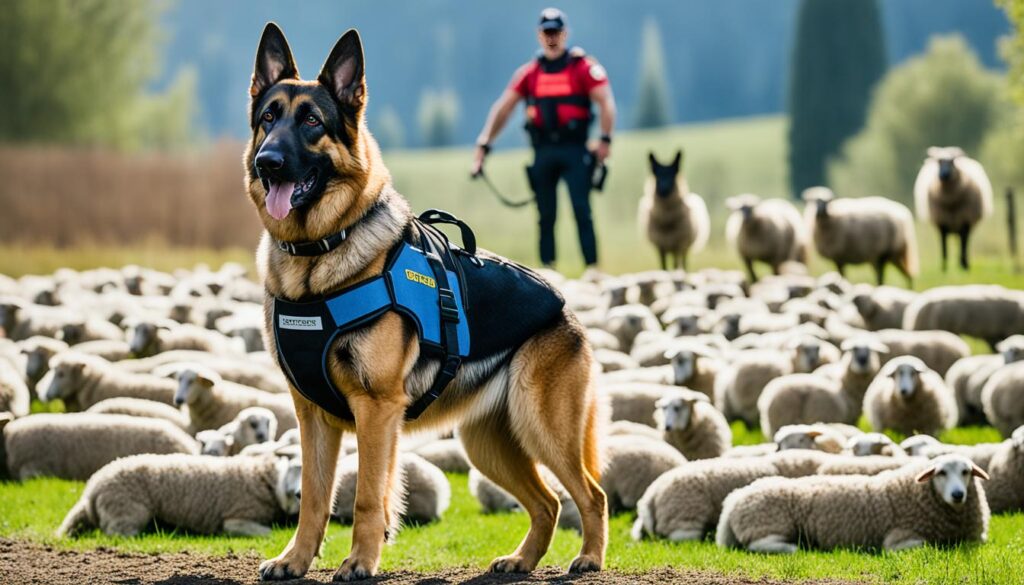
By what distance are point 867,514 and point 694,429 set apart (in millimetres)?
2502

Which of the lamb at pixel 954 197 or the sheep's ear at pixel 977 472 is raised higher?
the lamb at pixel 954 197

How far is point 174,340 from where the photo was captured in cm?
1335

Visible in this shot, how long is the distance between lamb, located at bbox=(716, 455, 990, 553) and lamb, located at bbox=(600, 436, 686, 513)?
128cm

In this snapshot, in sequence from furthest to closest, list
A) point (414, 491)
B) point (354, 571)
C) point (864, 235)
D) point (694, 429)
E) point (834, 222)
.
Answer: point (834, 222), point (864, 235), point (694, 429), point (414, 491), point (354, 571)

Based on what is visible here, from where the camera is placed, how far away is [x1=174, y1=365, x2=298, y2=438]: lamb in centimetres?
1025

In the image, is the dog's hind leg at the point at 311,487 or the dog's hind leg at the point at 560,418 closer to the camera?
the dog's hind leg at the point at 311,487

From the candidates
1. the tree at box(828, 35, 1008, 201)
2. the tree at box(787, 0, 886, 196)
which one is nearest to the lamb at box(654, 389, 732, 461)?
the tree at box(828, 35, 1008, 201)

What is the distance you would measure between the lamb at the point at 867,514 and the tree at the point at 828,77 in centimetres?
6521

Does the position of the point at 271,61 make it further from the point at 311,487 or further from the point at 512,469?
the point at 512,469

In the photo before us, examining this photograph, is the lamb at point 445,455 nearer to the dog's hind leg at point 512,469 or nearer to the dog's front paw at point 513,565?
the dog's hind leg at point 512,469

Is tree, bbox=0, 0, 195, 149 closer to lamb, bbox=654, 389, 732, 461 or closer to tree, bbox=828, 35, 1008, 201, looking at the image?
tree, bbox=828, 35, 1008, 201

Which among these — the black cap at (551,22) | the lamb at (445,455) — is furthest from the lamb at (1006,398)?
the black cap at (551,22)

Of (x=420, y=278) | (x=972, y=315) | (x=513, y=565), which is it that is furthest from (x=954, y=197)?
(x=420, y=278)

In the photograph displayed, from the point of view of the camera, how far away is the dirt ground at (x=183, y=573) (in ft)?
19.8
